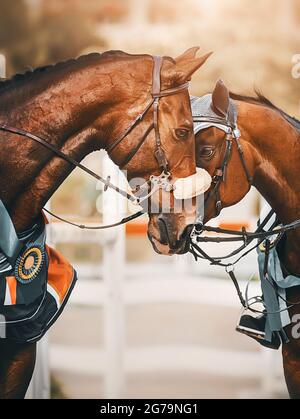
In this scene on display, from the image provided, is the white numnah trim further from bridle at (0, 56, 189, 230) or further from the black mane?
the black mane

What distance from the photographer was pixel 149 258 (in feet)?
7.47

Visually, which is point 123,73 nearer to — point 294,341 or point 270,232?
point 270,232

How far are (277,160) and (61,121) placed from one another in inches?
21.4

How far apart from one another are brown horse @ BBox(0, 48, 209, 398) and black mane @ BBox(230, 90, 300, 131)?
26 cm

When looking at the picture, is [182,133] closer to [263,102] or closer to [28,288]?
[263,102]

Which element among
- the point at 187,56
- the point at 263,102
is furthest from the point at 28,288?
the point at 263,102

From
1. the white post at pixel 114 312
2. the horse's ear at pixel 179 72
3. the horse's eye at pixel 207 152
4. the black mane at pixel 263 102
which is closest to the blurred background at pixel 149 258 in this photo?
the white post at pixel 114 312

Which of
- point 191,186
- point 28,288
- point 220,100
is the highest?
point 220,100

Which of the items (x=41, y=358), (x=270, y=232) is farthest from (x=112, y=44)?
(x=41, y=358)

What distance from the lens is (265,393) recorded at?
204cm

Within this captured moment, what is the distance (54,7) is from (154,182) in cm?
69

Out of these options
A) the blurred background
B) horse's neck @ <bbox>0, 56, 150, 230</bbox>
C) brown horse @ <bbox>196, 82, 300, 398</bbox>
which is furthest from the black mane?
horse's neck @ <bbox>0, 56, 150, 230</bbox>

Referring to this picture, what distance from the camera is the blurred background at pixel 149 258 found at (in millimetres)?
1814

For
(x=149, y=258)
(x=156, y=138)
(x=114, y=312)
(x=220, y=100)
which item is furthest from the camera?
(x=149, y=258)
